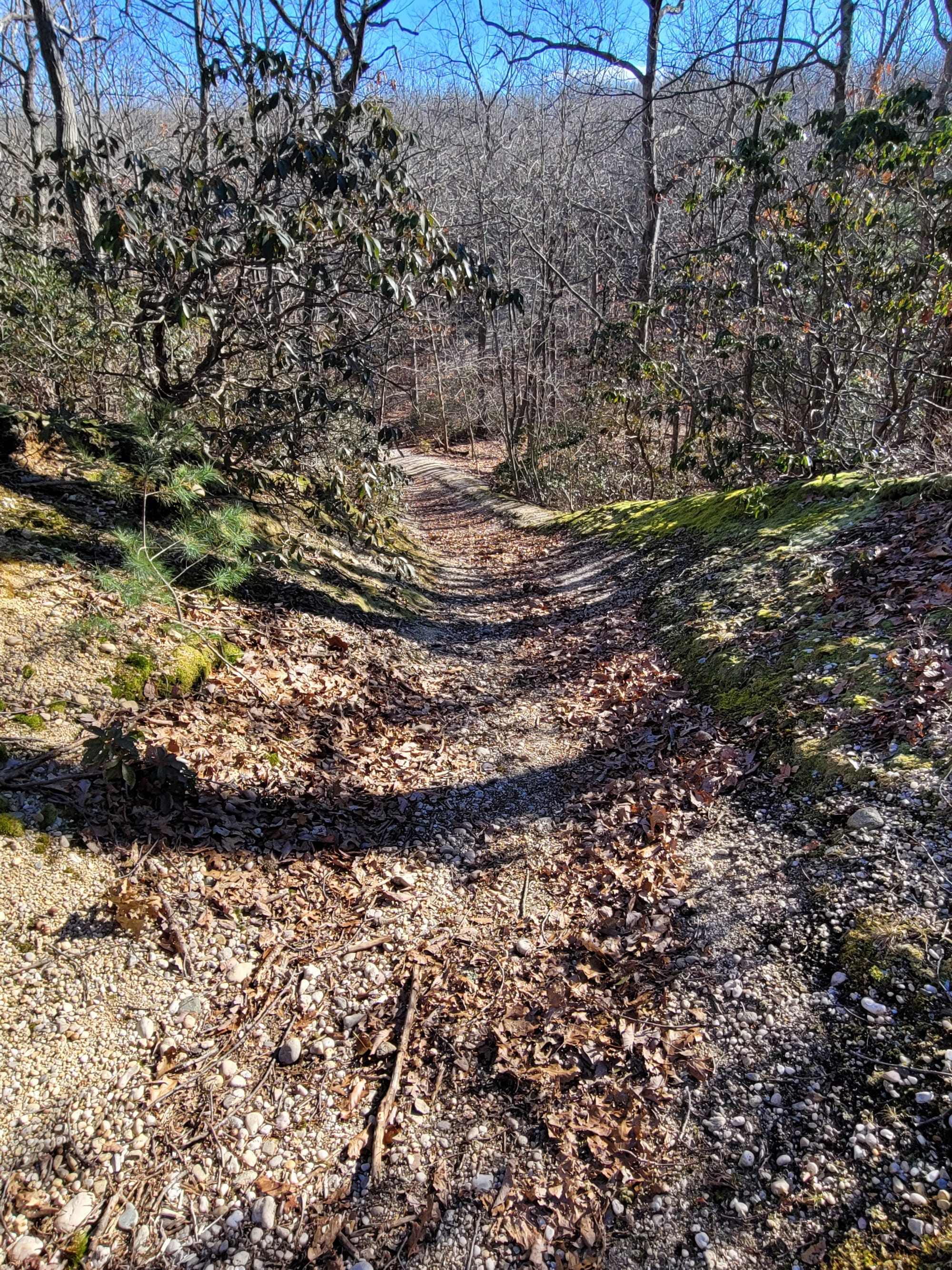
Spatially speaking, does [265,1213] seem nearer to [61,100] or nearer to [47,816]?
[47,816]

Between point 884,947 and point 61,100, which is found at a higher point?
point 61,100

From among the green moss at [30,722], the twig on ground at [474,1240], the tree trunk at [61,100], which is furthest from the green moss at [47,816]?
the tree trunk at [61,100]

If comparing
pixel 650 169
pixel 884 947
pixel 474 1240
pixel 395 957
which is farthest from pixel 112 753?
pixel 650 169

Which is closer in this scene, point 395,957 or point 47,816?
point 47,816

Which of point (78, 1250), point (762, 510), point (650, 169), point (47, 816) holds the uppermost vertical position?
point (650, 169)

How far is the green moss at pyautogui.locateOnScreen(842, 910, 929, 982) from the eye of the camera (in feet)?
7.89

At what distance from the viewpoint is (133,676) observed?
3.82 m

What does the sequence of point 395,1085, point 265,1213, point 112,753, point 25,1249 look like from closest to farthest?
1. point 25,1249
2. point 265,1213
3. point 395,1085
4. point 112,753

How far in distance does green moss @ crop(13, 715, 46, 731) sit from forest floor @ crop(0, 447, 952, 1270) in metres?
0.01

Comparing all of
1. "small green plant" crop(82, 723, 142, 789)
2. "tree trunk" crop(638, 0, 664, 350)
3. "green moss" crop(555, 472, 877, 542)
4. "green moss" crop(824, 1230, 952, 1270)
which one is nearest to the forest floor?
"green moss" crop(824, 1230, 952, 1270)

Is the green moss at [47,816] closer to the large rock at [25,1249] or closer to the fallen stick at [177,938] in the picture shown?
the fallen stick at [177,938]

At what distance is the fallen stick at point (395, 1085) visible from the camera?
226 centimetres

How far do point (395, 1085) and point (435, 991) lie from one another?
452 millimetres

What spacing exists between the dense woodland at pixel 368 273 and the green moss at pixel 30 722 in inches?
42.5
